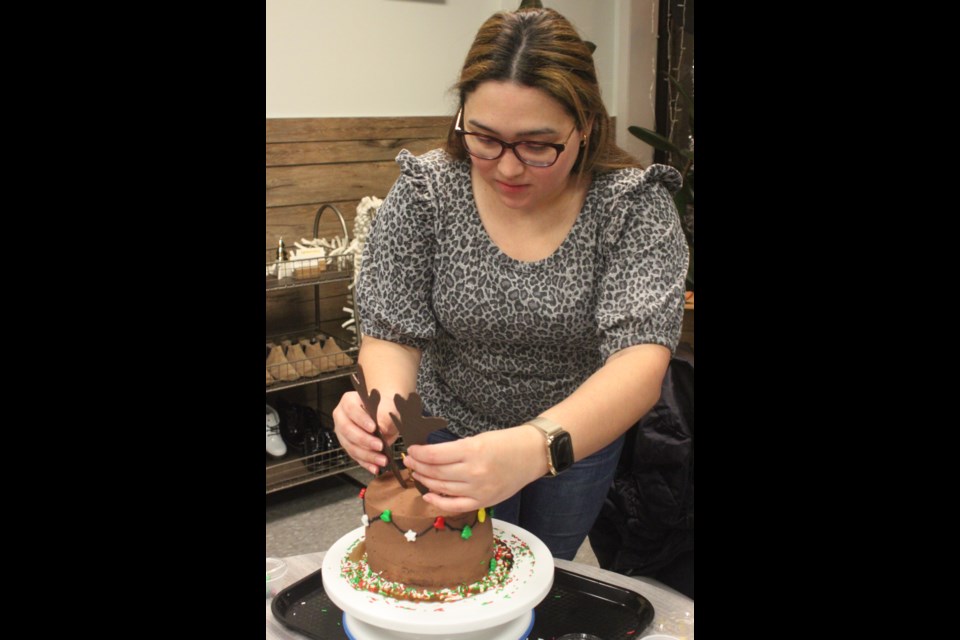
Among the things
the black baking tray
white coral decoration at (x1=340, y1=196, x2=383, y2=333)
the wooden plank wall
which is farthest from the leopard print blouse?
the wooden plank wall

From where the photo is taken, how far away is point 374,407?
121 centimetres

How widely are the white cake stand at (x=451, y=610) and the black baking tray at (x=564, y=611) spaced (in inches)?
2.6

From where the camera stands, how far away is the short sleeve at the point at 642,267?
1366mm

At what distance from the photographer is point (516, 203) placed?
1.40 metres

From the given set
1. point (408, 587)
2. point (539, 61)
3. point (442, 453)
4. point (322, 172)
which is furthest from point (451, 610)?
point (322, 172)

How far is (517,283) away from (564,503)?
0.39 metres

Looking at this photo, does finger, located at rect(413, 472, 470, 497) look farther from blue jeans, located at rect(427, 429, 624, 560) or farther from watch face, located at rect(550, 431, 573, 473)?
blue jeans, located at rect(427, 429, 624, 560)

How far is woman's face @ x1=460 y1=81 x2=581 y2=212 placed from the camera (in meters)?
1.30

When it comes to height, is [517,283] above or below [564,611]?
above

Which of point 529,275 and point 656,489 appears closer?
point 529,275

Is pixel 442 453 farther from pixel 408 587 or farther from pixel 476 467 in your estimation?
pixel 408 587
